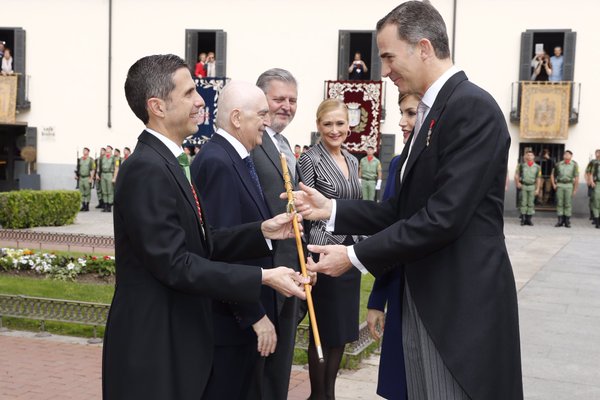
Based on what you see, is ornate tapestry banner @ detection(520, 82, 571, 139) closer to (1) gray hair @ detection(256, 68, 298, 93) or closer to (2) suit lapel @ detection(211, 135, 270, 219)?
(1) gray hair @ detection(256, 68, 298, 93)

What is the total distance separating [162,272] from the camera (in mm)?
2598

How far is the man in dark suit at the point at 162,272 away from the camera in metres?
2.61

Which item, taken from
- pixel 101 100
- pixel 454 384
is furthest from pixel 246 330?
pixel 101 100

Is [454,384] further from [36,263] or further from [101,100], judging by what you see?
[101,100]

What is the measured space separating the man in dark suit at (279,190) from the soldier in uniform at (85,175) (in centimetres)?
2044

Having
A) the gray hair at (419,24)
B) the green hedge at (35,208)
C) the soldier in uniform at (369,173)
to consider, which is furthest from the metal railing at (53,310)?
the soldier in uniform at (369,173)

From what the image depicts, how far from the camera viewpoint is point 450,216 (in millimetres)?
2564

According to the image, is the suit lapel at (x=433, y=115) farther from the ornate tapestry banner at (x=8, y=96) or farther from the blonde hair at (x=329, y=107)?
the ornate tapestry banner at (x=8, y=96)

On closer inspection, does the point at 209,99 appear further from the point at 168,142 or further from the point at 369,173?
the point at 369,173

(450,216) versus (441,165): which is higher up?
(441,165)

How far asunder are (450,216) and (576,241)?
577 inches

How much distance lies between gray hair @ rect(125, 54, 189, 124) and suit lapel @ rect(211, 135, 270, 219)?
2.32 ft

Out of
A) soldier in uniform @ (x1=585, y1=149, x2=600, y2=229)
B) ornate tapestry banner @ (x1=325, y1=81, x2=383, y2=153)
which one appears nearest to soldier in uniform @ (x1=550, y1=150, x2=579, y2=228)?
soldier in uniform @ (x1=585, y1=149, x2=600, y2=229)

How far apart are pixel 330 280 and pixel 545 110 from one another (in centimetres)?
1828
